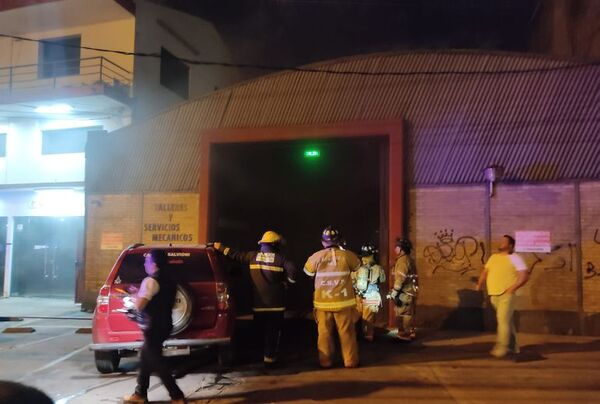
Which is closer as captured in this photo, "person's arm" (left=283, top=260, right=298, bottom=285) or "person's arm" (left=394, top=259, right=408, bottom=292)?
"person's arm" (left=283, top=260, right=298, bottom=285)

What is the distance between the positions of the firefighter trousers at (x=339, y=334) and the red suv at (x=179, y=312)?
46.9 inches

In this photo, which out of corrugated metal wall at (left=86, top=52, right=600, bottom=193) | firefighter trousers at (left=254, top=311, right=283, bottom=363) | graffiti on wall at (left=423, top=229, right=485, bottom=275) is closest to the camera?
firefighter trousers at (left=254, top=311, right=283, bottom=363)

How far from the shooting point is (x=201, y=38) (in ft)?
66.5

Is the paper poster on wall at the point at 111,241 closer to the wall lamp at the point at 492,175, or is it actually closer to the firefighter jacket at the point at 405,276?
the firefighter jacket at the point at 405,276

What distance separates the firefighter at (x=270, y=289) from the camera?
7.43 metres

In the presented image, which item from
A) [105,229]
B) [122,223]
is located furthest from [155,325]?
[105,229]

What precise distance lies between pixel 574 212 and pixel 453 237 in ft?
7.06

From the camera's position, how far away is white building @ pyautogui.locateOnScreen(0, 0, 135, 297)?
15.5 m

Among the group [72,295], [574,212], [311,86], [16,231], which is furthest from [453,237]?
[16,231]

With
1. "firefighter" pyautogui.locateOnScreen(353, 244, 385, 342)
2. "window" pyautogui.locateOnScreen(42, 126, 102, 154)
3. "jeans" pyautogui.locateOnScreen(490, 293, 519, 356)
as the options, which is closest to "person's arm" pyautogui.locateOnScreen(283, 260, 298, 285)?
"firefighter" pyautogui.locateOnScreen(353, 244, 385, 342)

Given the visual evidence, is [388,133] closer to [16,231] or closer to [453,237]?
[453,237]

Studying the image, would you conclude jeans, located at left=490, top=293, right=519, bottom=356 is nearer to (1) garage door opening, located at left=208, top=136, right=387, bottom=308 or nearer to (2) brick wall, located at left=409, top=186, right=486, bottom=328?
(2) brick wall, located at left=409, top=186, right=486, bottom=328

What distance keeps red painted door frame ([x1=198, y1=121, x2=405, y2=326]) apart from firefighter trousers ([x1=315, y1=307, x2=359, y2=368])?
357 centimetres

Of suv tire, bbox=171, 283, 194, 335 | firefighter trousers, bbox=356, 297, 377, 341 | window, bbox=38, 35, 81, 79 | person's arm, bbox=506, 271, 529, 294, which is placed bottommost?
firefighter trousers, bbox=356, 297, 377, 341
